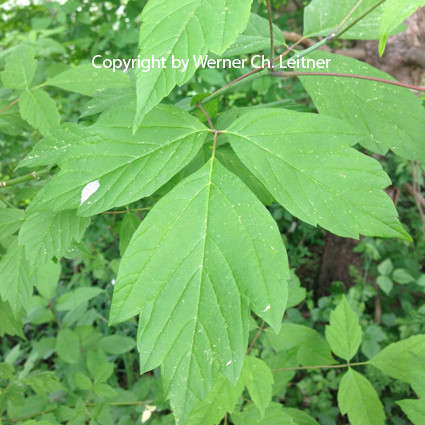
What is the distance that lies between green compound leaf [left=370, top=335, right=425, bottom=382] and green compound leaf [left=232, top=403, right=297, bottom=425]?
364 millimetres

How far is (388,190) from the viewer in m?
2.84

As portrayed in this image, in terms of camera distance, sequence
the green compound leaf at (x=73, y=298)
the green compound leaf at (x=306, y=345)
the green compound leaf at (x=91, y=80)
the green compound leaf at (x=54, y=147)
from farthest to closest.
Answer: the green compound leaf at (x=73, y=298) → the green compound leaf at (x=306, y=345) → the green compound leaf at (x=91, y=80) → the green compound leaf at (x=54, y=147)

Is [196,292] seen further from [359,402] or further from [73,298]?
[73,298]

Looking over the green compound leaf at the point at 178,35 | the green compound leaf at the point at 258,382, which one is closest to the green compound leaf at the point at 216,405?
the green compound leaf at the point at 258,382

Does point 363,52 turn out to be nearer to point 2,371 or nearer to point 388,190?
point 388,190

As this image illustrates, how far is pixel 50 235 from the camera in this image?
956 mm

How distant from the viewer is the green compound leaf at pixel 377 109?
3.05 feet

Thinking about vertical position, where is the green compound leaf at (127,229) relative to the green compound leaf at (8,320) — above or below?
above

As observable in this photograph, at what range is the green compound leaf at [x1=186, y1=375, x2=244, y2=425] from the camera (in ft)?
3.81

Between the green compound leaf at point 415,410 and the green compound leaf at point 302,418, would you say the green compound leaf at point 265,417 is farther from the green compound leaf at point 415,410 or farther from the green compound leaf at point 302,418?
the green compound leaf at point 415,410

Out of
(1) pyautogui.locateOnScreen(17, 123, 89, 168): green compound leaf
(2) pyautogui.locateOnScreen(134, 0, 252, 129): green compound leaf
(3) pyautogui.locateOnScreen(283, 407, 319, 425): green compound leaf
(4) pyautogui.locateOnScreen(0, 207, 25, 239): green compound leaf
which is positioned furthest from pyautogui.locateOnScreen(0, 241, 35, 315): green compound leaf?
(3) pyautogui.locateOnScreen(283, 407, 319, 425): green compound leaf

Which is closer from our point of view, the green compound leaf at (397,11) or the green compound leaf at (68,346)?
the green compound leaf at (397,11)

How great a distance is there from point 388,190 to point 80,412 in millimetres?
2333

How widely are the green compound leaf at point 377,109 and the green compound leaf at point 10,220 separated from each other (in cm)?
86
